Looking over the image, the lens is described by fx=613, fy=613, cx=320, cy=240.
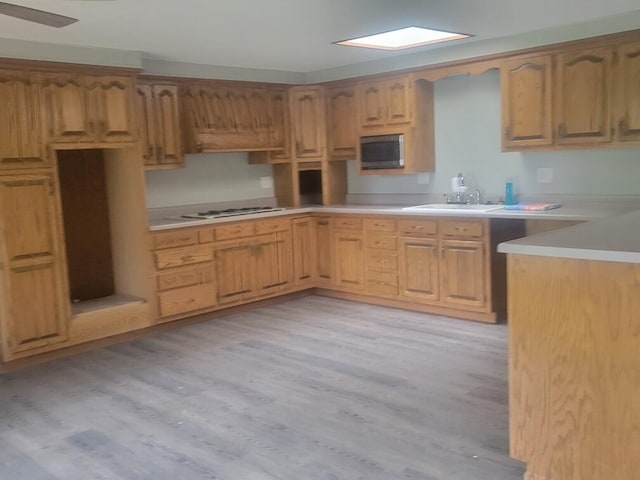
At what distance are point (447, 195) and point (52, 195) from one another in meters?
3.47

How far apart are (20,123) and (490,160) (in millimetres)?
3891

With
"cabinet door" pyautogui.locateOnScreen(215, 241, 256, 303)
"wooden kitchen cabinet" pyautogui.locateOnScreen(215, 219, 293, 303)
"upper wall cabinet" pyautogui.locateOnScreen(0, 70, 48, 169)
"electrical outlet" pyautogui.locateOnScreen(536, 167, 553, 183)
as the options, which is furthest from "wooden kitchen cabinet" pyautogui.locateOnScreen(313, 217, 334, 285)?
"upper wall cabinet" pyautogui.locateOnScreen(0, 70, 48, 169)

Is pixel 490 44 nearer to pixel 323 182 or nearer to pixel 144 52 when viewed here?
pixel 323 182

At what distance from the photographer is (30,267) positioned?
4.50 metres

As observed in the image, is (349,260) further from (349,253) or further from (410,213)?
(410,213)

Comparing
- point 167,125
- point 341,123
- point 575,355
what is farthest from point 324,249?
point 575,355

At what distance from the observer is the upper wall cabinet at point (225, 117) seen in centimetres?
573

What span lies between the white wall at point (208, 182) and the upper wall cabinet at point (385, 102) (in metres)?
1.33

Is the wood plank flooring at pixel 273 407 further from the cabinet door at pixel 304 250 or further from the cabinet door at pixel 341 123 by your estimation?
the cabinet door at pixel 341 123

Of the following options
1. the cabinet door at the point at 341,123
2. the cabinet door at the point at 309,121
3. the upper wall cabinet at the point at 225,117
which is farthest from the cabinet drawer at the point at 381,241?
the upper wall cabinet at the point at 225,117

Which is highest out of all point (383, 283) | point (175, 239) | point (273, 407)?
point (175, 239)

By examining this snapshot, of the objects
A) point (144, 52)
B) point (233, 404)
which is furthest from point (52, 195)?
point (233, 404)

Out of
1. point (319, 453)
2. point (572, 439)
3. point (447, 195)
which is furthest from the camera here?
point (447, 195)

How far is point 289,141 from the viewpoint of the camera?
652cm
